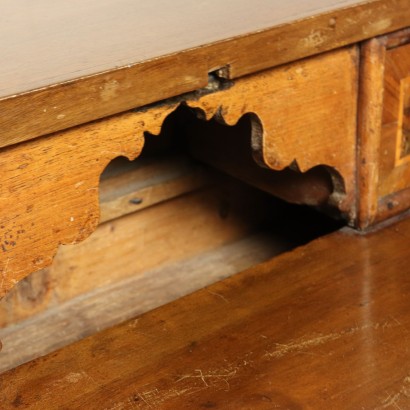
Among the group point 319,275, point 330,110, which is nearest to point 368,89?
point 330,110

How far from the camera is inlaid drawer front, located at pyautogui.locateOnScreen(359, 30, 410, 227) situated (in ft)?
4.66

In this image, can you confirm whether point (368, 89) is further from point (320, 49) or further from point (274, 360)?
point (274, 360)

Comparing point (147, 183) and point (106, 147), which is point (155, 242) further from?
point (106, 147)

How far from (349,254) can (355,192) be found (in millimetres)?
123

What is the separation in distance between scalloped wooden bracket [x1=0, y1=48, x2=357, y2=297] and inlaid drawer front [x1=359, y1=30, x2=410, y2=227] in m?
0.04

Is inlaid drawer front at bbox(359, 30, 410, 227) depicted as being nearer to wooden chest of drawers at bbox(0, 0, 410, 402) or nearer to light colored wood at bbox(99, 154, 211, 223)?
wooden chest of drawers at bbox(0, 0, 410, 402)

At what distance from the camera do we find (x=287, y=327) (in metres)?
1.25

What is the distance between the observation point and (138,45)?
120 cm

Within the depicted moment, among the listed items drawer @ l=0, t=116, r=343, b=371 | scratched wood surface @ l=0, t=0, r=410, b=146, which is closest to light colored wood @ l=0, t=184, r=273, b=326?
drawer @ l=0, t=116, r=343, b=371

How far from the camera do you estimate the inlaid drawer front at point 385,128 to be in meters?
1.42

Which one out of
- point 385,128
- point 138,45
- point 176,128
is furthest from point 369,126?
point 176,128

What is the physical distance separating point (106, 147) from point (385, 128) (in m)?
0.55

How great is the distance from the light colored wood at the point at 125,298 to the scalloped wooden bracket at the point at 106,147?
1.93 feet

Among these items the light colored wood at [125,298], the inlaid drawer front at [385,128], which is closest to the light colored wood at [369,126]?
the inlaid drawer front at [385,128]
